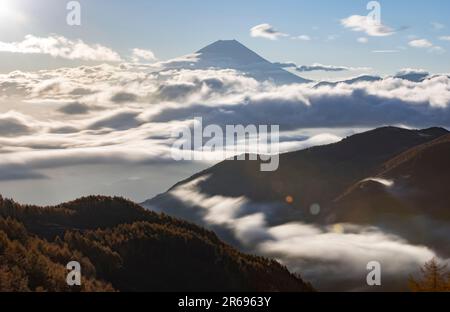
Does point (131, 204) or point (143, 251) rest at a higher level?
point (131, 204)

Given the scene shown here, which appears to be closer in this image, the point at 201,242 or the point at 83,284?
the point at 83,284

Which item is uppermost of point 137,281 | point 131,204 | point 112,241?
point 131,204
